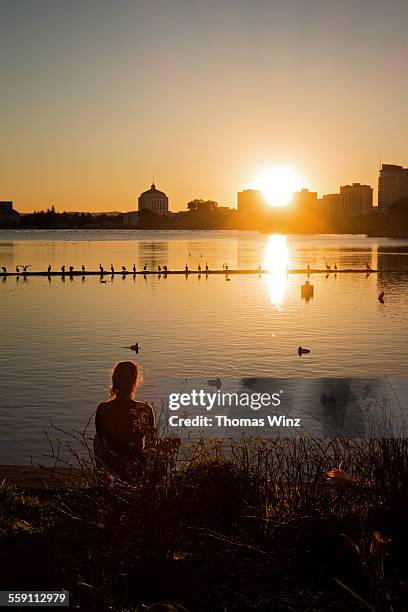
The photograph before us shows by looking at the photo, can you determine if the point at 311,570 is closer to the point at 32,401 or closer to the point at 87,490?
the point at 87,490

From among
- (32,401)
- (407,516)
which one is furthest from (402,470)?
(32,401)

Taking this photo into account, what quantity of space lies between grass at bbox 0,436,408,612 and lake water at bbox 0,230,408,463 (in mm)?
9408

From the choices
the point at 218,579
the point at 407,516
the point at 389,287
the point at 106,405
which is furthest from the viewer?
the point at 389,287

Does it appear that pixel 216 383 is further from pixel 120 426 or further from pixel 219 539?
pixel 219 539

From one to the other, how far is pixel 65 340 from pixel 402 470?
96.6ft

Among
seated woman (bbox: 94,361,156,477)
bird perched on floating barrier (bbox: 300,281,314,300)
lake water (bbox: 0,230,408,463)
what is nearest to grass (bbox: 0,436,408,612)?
seated woman (bbox: 94,361,156,477)

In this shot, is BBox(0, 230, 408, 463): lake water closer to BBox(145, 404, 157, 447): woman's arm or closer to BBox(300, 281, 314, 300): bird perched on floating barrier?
BBox(300, 281, 314, 300): bird perched on floating barrier

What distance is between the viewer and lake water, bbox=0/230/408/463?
73.7ft

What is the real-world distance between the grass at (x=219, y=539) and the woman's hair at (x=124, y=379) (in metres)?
0.96

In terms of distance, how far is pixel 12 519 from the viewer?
6625 mm

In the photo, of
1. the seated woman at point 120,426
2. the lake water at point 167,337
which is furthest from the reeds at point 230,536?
the lake water at point 167,337

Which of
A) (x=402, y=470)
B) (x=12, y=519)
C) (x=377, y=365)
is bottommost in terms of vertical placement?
(x=377, y=365)

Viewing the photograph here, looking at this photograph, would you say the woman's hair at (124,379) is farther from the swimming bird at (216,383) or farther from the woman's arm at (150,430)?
the swimming bird at (216,383)

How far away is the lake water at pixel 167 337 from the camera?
22.5 m
